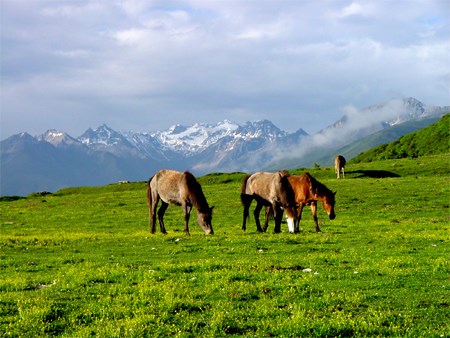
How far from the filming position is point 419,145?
99812 millimetres

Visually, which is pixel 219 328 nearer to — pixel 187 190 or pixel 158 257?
pixel 158 257

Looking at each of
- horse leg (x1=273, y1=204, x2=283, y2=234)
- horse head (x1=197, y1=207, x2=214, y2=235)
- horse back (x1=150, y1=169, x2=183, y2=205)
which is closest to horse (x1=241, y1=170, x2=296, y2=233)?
horse leg (x1=273, y1=204, x2=283, y2=234)

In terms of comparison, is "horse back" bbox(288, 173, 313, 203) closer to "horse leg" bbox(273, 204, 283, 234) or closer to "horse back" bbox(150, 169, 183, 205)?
"horse leg" bbox(273, 204, 283, 234)

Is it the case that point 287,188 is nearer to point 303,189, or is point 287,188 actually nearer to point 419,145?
point 303,189

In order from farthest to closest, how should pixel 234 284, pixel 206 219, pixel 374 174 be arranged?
pixel 374 174
pixel 206 219
pixel 234 284

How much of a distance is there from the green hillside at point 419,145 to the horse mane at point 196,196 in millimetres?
75223

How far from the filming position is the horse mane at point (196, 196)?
2809cm

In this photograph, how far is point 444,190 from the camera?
45531 mm

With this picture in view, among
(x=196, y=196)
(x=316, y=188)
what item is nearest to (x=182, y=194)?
(x=196, y=196)

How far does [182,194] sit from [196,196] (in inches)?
42.2

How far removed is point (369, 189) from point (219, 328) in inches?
1697

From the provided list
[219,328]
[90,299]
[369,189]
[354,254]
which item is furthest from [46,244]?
[369,189]

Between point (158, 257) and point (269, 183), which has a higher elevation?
point (269, 183)

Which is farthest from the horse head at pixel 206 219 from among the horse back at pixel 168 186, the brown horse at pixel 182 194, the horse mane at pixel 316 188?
the horse mane at pixel 316 188
